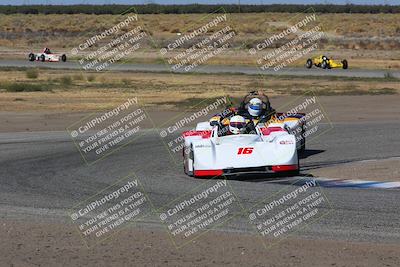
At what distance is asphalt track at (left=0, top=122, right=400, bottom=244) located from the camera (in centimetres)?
1166

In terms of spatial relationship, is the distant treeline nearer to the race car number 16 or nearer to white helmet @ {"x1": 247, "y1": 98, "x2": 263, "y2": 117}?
white helmet @ {"x1": 247, "y1": 98, "x2": 263, "y2": 117}

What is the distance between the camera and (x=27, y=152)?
20.6 m

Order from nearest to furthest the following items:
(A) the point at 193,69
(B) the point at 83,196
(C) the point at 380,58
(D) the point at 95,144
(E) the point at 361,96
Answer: (B) the point at 83,196, (D) the point at 95,144, (E) the point at 361,96, (A) the point at 193,69, (C) the point at 380,58

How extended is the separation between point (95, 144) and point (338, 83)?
24725 mm

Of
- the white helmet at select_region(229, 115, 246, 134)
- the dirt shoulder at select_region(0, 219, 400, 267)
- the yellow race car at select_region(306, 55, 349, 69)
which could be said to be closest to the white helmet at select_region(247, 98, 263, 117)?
the white helmet at select_region(229, 115, 246, 134)

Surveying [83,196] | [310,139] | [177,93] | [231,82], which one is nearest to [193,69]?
[231,82]

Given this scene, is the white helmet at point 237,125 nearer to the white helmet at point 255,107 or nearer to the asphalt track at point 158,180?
the asphalt track at point 158,180

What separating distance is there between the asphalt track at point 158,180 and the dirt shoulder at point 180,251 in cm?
54

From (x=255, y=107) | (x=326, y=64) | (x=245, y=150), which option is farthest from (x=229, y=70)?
(x=245, y=150)

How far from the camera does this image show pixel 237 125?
56.4 feet

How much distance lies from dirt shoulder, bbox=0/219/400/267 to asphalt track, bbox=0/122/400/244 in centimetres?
54

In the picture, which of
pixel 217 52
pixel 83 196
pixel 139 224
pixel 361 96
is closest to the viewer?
pixel 139 224

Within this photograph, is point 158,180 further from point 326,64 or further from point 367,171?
point 326,64

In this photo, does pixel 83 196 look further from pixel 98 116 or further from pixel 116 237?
pixel 98 116
